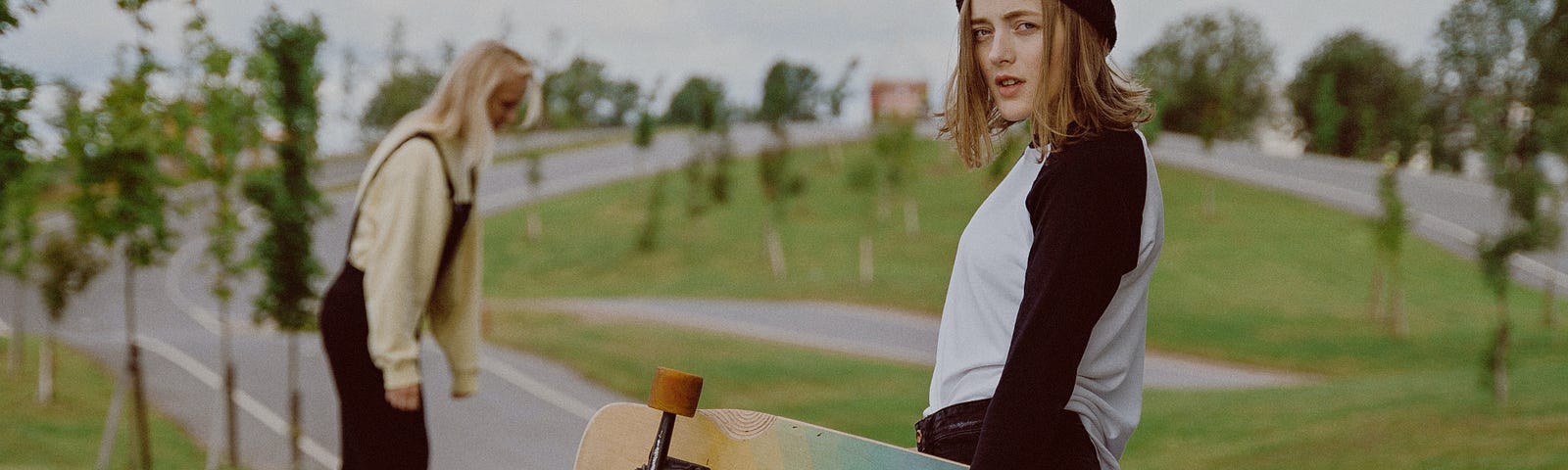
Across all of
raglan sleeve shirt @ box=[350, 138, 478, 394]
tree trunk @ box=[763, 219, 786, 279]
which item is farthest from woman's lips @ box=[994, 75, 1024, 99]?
tree trunk @ box=[763, 219, 786, 279]

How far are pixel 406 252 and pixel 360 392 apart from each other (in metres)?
0.47

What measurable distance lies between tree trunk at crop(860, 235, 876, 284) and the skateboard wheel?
3068 cm

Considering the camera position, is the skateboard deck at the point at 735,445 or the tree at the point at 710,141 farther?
the tree at the point at 710,141

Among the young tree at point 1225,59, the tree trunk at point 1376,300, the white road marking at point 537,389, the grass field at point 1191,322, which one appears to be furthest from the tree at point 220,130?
the young tree at point 1225,59

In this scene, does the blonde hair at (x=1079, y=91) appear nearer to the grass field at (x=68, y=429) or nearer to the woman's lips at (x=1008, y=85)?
the woman's lips at (x=1008, y=85)

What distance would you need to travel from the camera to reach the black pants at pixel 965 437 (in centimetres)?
202

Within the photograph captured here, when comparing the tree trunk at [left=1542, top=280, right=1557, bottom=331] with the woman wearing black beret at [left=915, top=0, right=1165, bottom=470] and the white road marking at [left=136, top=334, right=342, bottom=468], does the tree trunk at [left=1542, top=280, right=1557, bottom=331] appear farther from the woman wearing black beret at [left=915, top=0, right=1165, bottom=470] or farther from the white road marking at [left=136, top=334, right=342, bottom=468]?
the woman wearing black beret at [left=915, top=0, right=1165, bottom=470]

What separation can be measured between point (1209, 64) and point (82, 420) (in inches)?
2489

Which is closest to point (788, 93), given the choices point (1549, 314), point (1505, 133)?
point (1549, 314)

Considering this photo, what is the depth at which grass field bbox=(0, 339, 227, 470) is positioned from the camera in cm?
961

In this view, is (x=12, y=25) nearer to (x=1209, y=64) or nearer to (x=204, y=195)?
(x=204, y=195)

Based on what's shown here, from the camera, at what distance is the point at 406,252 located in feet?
13.8

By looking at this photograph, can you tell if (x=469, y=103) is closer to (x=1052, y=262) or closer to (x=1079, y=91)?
(x=1079, y=91)

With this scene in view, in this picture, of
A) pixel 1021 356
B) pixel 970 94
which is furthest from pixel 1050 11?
pixel 1021 356
